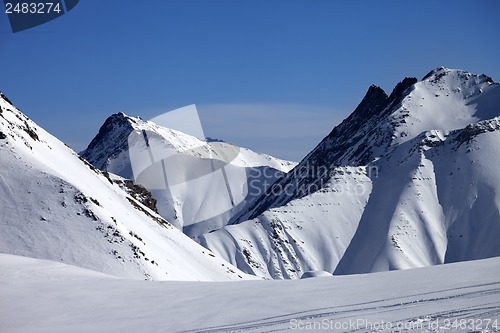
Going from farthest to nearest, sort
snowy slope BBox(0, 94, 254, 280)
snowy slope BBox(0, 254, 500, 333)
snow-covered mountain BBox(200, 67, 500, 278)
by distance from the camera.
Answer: snow-covered mountain BBox(200, 67, 500, 278) < snowy slope BBox(0, 94, 254, 280) < snowy slope BBox(0, 254, 500, 333)

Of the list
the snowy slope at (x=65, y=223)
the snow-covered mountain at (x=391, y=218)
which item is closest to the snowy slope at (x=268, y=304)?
the snowy slope at (x=65, y=223)

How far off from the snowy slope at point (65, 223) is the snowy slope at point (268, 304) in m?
22.7

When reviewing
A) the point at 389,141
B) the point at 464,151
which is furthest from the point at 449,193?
the point at 389,141

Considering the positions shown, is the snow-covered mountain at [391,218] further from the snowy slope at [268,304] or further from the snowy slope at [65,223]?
the snowy slope at [268,304]

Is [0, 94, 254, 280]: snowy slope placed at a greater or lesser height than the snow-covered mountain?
greater

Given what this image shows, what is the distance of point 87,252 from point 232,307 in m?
32.2

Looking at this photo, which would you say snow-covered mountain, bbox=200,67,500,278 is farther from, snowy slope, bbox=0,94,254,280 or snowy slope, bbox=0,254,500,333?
snowy slope, bbox=0,254,500,333

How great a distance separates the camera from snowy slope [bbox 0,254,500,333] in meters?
13.7

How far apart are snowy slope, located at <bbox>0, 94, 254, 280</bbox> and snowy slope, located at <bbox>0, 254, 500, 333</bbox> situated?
2269cm

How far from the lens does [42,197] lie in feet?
167

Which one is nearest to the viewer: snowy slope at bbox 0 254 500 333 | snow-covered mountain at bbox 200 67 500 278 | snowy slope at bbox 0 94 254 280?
snowy slope at bbox 0 254 500 333

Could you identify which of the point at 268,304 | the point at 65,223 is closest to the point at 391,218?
the point at 65,223

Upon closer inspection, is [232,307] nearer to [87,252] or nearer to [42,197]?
[87,252]

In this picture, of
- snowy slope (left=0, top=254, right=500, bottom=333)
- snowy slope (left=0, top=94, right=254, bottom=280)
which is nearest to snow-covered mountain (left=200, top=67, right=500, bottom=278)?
snowy slope (left=0, top=94, right=254, bottom=280)
